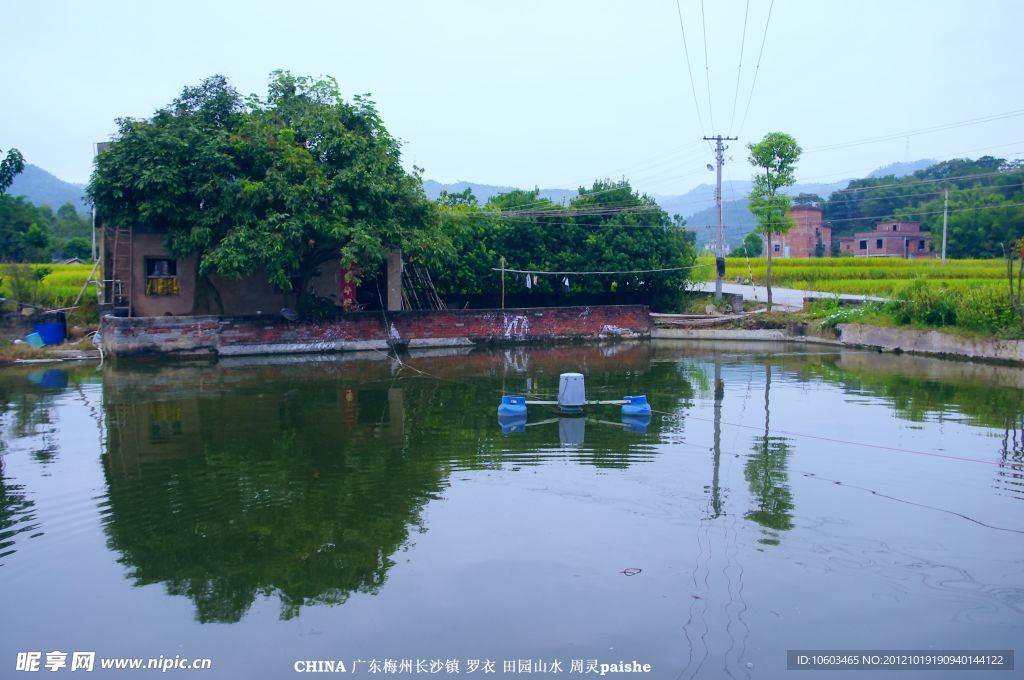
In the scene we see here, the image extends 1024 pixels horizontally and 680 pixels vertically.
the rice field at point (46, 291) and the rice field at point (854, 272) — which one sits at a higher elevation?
the rice field at point (854, 272)

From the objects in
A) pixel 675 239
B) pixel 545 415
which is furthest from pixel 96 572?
pixel 675 239

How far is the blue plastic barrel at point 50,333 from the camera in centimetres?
2191

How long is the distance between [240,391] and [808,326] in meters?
17.9

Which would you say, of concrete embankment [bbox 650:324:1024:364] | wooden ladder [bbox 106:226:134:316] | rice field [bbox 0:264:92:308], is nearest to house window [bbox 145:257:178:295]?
wooden ladder [bbox 106:226:134:316]

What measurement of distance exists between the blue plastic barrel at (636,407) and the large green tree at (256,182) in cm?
1009

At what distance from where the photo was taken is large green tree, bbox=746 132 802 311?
27.9 metres

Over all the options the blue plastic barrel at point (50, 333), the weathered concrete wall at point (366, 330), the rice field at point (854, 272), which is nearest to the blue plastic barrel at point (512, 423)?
the weathered concrete wall at point (366, 330)

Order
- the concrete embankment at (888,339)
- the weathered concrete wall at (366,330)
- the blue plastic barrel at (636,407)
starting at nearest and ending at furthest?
the blue plastic barrel at (636,407) < the concrete embankment at (888,339) < the weathered concrete wall at (366,330)

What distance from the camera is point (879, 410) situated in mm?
13023

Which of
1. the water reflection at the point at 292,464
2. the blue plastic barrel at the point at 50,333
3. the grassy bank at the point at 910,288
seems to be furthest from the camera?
the blue plastic barrel at the point at 50,333

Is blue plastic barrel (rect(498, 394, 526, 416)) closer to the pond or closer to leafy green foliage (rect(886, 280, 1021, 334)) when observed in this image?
the pond

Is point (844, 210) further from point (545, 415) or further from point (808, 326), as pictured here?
point (545, 415)

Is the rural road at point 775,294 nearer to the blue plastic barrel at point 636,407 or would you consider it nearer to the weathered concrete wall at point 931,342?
the weathered concrete wall at point 931,342

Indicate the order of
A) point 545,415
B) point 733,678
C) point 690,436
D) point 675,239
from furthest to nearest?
point 675,239 → point 545,415 → point 690,436 → point 733,678
